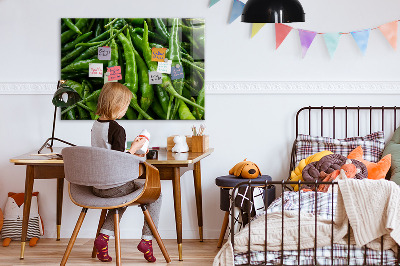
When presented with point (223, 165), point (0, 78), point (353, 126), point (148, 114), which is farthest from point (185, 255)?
point (0, 78)

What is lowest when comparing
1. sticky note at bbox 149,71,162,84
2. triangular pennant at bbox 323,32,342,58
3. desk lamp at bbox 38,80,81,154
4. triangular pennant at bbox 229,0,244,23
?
desk lamp at bbox 38,80,81,154

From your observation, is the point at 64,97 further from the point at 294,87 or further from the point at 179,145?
the point at 294,87

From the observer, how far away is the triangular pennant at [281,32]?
4.24 metres

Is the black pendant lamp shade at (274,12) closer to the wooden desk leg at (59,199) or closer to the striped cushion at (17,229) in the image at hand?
the wooden desk leg at (59,199)

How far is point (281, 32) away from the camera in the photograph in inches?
167

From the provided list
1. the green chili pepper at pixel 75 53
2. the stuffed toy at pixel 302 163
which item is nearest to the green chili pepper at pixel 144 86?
the green chili pepper at pixel 75 53

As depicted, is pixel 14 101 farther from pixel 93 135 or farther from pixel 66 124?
pixel 93 135

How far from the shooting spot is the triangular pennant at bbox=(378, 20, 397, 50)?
13.7 feet

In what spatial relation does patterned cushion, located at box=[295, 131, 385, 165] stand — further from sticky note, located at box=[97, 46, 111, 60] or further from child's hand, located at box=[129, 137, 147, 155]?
sticky note, located at box=[97, 46, 111, 60]

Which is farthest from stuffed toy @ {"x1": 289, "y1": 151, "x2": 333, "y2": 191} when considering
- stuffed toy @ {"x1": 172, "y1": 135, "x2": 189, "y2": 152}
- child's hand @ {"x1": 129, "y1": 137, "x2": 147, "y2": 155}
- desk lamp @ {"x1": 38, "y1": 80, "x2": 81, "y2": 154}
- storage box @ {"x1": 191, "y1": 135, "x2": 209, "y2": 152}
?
desk lamp @ {"x1": 38, "y1": 80, "x2": 81, "y2": 154}

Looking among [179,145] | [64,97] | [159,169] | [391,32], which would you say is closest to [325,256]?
[159,169]

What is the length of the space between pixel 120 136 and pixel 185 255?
0.99m

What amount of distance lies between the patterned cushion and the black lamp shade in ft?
5.16

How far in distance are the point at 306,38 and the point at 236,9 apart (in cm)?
54
